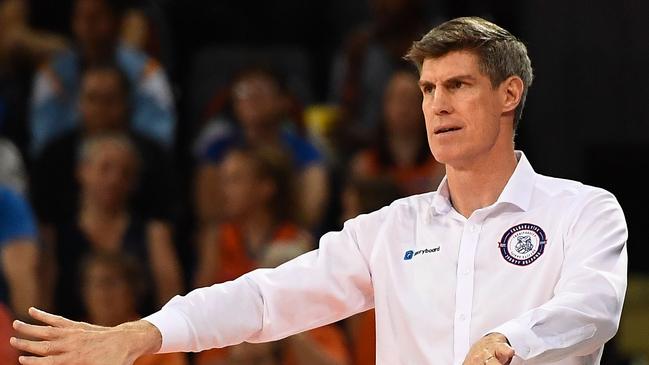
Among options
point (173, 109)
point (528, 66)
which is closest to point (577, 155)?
point (173, 109)

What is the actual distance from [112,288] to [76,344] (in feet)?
10.1

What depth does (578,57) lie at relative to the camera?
24.7 feet

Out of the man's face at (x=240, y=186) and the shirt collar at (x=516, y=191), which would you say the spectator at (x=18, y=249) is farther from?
the shirt collar at (x=516, y=191)

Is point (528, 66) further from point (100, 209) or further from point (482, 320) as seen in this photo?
point (100, 209)

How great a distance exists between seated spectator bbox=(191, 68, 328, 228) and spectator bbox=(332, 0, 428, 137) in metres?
0.39

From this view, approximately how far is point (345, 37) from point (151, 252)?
6.84ft

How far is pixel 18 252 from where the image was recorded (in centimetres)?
650

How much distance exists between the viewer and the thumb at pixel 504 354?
285 centimetres

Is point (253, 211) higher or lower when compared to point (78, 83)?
lower

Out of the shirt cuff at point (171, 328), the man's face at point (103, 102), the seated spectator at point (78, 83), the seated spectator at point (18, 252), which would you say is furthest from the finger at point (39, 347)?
the seated spectator at point (78, 83)

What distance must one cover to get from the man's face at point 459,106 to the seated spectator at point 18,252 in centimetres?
349

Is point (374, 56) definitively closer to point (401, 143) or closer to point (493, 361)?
point (401, 143)

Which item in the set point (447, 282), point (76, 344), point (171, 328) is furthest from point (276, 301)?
point (76, 344)

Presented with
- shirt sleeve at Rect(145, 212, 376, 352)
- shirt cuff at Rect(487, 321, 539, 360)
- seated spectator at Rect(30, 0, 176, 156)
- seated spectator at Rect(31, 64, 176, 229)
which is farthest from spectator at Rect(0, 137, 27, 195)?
shirt cuff at Rect(487, 321, 539, 360)
